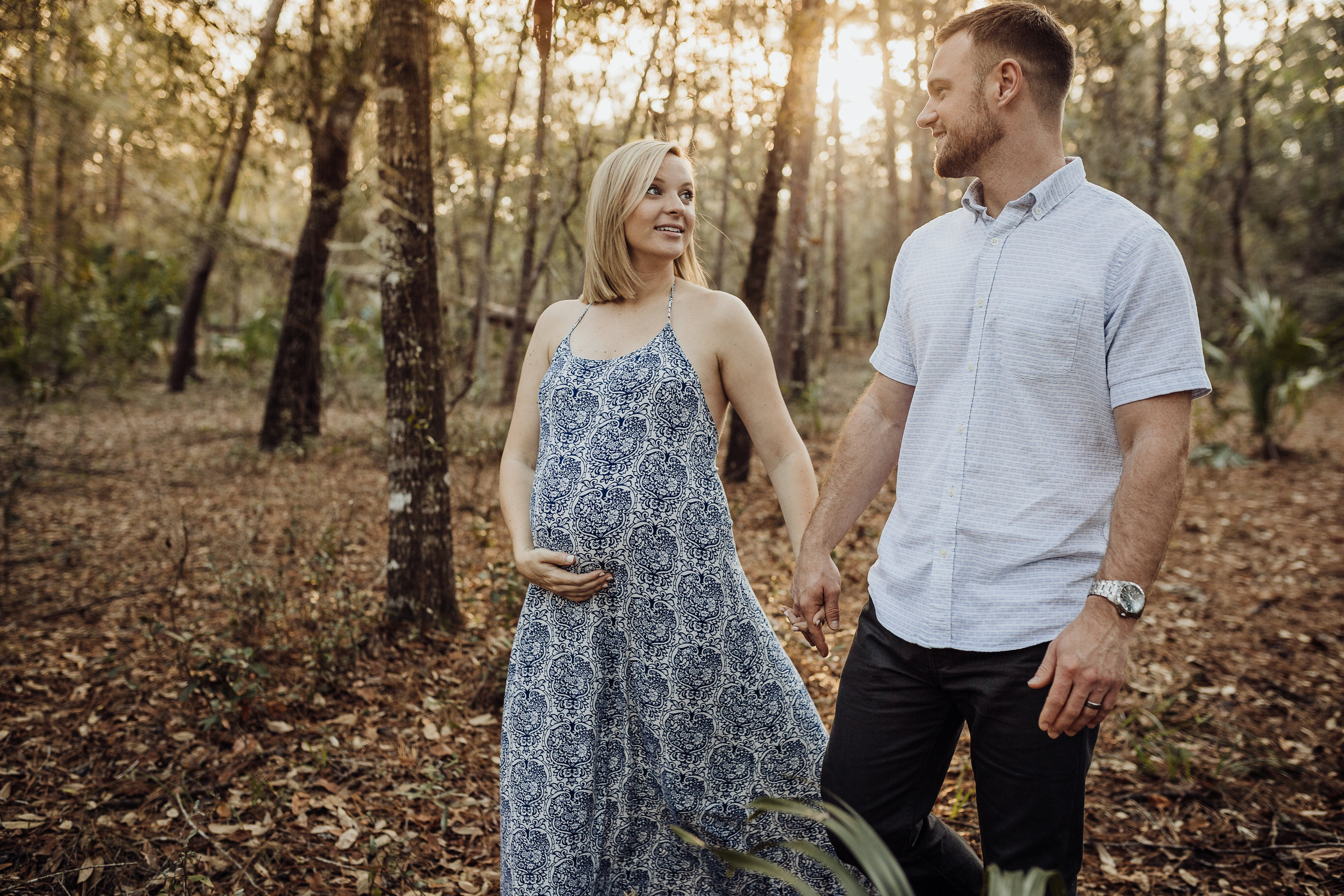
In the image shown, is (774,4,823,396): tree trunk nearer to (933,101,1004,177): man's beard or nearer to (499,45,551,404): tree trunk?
(499,45,551,404): tree trunk

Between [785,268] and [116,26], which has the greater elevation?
[116,26]

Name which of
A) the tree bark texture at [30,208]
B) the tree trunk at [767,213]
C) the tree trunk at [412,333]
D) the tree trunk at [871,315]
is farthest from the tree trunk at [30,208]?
the tree trunk at [871,315]

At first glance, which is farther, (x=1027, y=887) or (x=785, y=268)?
(x=785, y=268)

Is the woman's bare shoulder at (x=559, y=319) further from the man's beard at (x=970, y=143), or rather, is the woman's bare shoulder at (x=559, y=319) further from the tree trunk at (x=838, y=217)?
the tree trunk at (x=838, y=217)

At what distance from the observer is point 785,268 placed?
9070 mm

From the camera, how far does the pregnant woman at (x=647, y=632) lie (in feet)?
7.18

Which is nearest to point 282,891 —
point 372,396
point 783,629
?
point 783,629

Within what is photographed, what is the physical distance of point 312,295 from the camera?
30.0 ft

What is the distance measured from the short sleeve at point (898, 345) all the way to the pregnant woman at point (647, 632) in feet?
1.09

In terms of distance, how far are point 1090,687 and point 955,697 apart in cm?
35

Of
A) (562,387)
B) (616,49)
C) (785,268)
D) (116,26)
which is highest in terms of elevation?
(116,26)

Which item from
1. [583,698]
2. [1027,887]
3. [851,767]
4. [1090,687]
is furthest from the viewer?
[583,698]

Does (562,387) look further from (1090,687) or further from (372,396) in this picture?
(372,396)

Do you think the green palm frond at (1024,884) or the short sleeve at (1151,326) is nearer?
the green palm frond at (1024,884)
